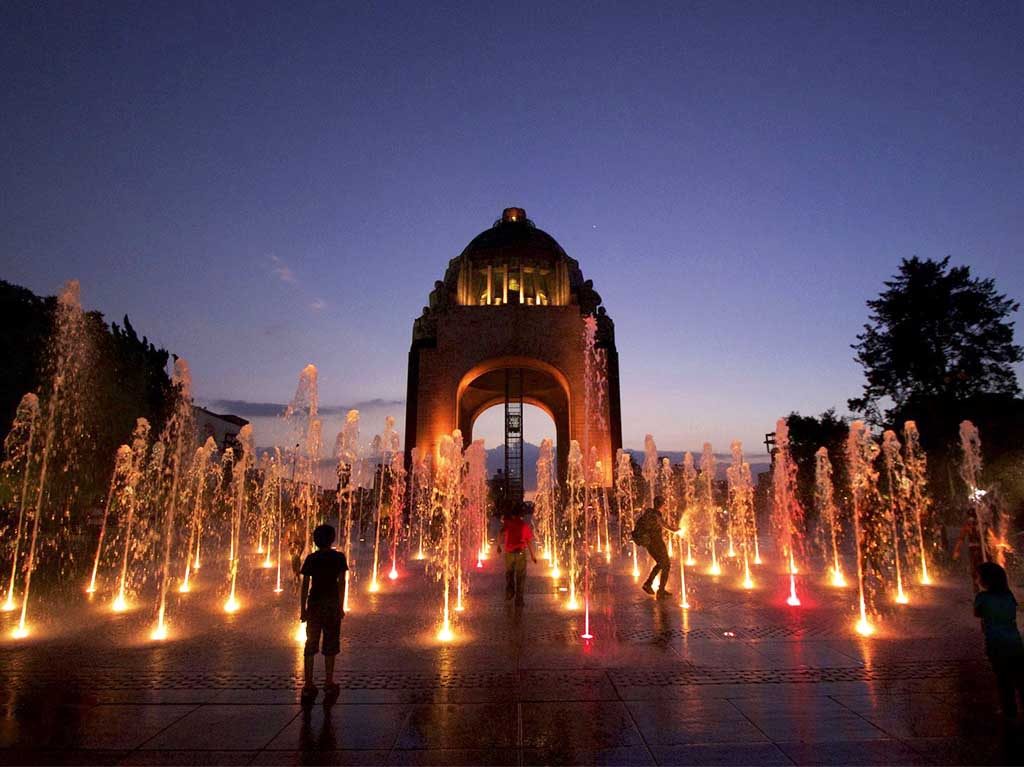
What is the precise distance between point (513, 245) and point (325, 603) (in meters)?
31.6

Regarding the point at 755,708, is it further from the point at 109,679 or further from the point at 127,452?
the point at 127,452

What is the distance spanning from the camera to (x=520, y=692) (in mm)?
4582

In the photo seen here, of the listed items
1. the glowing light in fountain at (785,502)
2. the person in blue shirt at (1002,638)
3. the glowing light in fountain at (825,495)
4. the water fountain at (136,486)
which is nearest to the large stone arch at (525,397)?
the glowing light in fountain at (785,502)

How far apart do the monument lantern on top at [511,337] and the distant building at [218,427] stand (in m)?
22.1

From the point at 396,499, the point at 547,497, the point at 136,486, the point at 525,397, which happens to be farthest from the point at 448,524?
the point at 525,397

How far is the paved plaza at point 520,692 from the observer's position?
3.53m

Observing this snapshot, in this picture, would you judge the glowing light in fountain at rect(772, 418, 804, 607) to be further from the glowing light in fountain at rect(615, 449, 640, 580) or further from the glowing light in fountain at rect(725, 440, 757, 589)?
the glowing light in fountain at rect(615, 449, 640, 580)

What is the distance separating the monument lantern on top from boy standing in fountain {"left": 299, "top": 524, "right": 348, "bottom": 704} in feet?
80.3

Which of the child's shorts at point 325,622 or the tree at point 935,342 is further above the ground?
the tree at point 935,342

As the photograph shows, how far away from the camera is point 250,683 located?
4.88 m

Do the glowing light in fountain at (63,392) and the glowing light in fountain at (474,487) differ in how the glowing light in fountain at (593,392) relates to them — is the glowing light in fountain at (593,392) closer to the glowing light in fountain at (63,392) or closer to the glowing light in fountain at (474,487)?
the glowing light in fountain at (474,487)

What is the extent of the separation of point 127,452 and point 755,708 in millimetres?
17480

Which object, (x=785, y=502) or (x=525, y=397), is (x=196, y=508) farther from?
(x=785, y=502)

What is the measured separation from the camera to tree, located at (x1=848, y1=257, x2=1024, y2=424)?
984 inches
